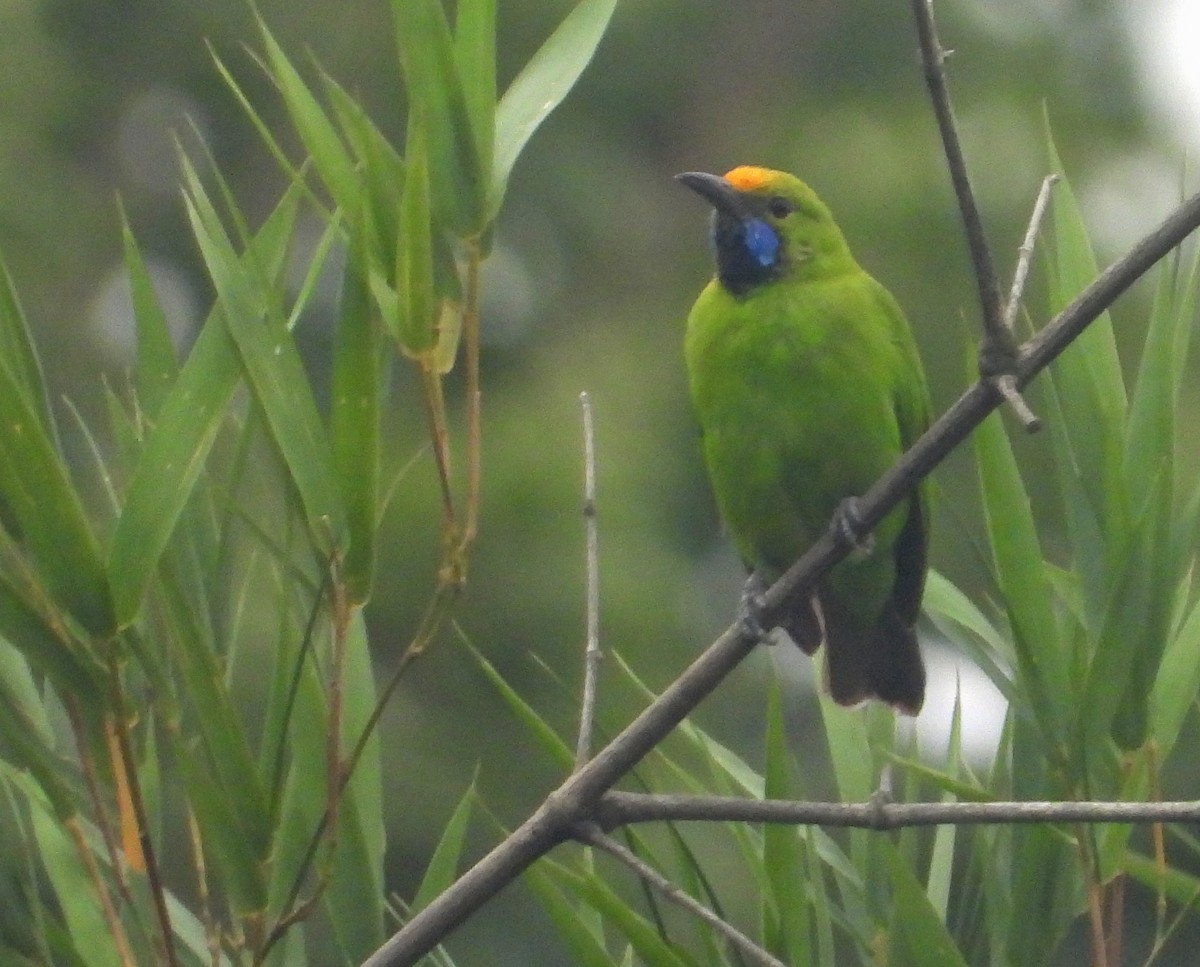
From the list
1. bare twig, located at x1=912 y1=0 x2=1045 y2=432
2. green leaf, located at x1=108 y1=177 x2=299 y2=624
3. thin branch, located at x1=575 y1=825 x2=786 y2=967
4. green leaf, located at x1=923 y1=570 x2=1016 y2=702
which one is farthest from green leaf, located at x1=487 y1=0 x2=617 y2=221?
green leaf, located at x1=923 y1=570 x2=1016 y2=702

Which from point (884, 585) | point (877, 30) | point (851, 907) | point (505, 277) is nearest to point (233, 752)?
point (851, 907)

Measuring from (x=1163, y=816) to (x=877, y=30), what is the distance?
37.7ft

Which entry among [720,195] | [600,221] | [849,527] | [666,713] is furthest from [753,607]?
[600,221]

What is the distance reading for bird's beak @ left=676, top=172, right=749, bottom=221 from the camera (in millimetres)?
3553

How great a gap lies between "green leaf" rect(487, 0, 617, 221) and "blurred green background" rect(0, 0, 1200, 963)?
15.1 ft

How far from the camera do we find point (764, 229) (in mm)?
3531

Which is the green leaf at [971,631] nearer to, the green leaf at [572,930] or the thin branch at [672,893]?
the green leaf at [572,930]

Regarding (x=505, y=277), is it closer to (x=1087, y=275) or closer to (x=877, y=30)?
(x=877, y=30)

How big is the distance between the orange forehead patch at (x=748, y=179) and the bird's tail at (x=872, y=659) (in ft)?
2.42

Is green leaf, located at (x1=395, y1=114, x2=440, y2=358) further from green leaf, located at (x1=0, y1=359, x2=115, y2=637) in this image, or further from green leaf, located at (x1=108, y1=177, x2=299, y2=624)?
green leaf, located at (x1=0, y1=359, x2=115, y2=637)

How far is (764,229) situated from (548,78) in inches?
41.8

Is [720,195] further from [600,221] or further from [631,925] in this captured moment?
[600,221]

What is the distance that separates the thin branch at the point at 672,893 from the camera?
1924mm

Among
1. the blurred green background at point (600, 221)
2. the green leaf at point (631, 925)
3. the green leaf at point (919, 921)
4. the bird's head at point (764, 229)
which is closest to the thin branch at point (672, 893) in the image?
the green leaf at point (631, 925)
